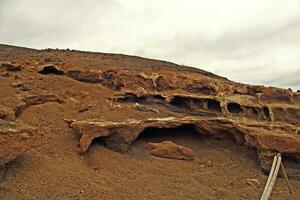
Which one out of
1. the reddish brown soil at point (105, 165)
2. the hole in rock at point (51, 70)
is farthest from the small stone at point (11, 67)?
the hole in rock at point (51, 70)

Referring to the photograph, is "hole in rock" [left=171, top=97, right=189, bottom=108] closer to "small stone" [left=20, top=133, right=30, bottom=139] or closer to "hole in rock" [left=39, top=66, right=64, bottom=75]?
"hole in rock" [left=39, top=66, right=64, bottom=75]

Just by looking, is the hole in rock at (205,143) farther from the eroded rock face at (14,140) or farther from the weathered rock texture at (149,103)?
the eroded rock face at (14,140)

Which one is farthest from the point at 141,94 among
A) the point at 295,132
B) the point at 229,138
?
the point at 295,132

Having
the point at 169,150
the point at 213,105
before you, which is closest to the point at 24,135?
the point at 169,150

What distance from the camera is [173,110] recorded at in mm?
14703

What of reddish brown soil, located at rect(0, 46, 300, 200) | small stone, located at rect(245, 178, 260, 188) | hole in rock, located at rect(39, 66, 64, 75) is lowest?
small stone, located at rect(245, 178, 260, 188)

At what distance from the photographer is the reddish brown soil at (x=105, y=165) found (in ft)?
30.1

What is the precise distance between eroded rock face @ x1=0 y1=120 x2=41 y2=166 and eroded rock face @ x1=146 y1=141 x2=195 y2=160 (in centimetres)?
459

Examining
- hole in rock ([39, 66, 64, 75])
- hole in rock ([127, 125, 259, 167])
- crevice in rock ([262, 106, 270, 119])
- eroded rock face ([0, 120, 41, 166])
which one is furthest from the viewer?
hole in rock ([39, 66, 64, 75])

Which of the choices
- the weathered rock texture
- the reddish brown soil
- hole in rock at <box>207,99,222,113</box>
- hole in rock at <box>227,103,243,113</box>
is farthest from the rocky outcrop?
hole in rock at <box>227,103,243,113</box>

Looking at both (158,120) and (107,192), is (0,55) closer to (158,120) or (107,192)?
(158,120)

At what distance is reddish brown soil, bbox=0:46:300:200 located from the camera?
916 cm

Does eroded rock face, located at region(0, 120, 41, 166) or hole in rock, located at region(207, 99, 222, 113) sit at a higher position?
hole in rock, located at region(207, 99, 222, 113)

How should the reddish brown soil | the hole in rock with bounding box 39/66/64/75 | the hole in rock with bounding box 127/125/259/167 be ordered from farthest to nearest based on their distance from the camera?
the hole in rock with bounding box 39/66/64/75 → the hole in rock with bounding box 127/125/259/167 → the reddish brown soil
